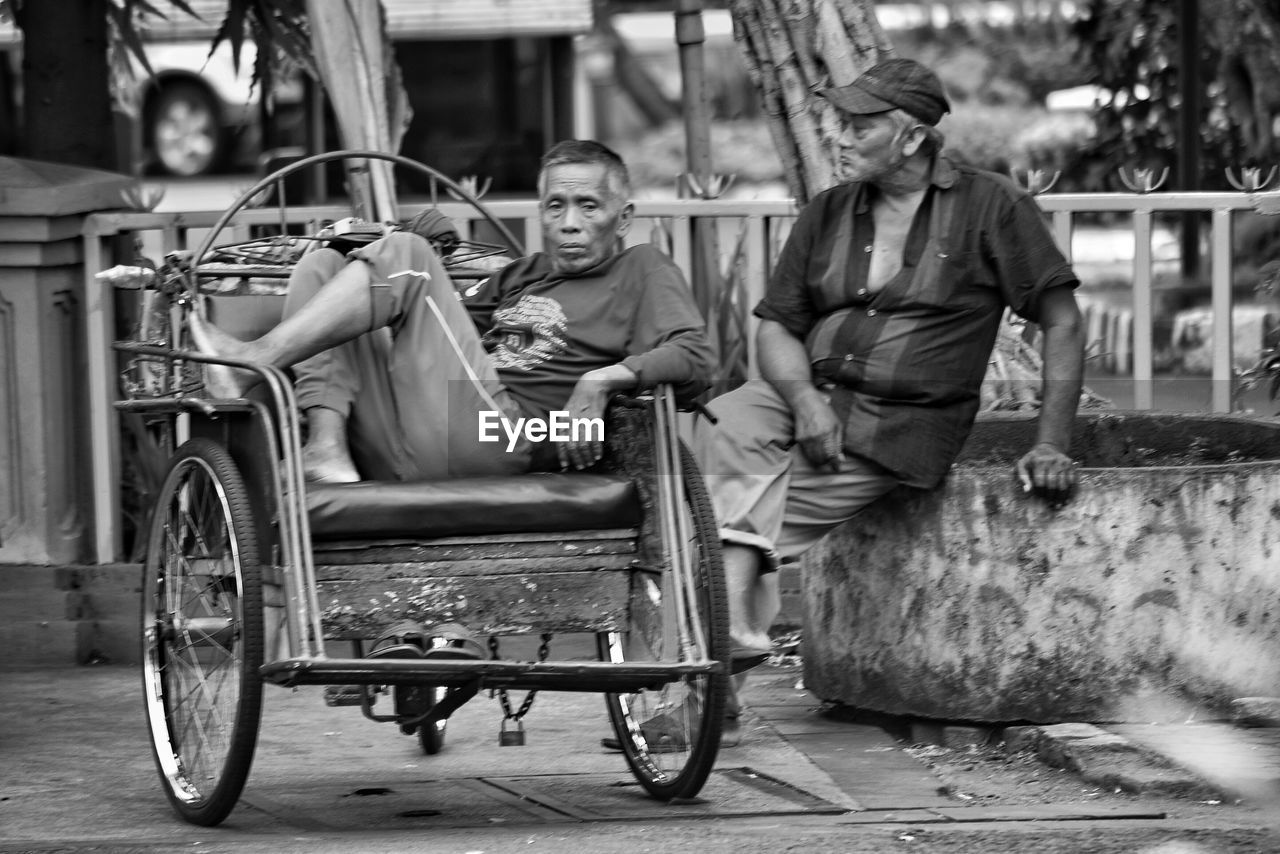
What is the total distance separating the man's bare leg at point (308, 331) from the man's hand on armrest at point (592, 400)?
0.51m

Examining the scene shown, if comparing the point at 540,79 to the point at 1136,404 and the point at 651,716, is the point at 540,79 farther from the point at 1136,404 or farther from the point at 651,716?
the point at 651,716

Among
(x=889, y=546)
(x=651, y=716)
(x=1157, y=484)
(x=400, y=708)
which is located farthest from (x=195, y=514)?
(x=1157, y=484)

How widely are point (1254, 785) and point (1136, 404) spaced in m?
2.16

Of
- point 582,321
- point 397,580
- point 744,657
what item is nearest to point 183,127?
point 582,321

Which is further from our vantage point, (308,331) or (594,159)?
(594,159)

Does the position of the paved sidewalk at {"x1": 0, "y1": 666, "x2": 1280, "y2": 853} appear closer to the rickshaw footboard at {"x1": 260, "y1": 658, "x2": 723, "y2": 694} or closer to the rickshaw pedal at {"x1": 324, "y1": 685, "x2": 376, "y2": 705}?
the rickshaw pedal at {"x1": 324, "y1": 685, "x2": 376, "y2": 705}

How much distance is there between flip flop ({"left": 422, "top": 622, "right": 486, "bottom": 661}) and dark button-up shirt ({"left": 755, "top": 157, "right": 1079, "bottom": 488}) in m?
1.18

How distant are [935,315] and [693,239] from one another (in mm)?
1877

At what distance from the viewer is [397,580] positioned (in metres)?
4.20

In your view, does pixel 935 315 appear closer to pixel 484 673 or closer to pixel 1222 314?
pixel 484 673

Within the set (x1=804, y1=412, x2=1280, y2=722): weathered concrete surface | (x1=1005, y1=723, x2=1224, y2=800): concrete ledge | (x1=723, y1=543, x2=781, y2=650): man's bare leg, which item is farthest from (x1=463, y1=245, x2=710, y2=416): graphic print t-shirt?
(x1=1005, y1=723, x2=1224, y2=800): concrete ledge

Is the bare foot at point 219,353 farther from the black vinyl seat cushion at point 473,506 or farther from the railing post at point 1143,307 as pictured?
the railing post at point 1143,307

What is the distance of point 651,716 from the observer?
467 cm

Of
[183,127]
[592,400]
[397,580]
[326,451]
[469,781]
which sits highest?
[183,127]
